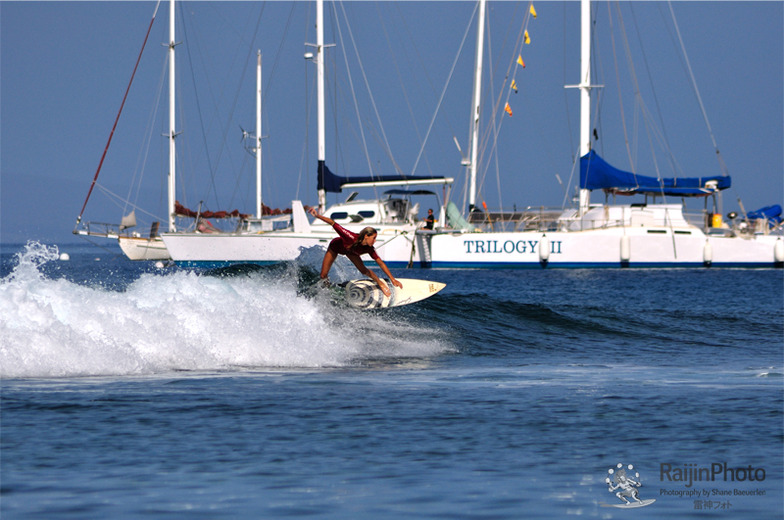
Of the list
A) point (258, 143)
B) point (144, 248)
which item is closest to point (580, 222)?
point (258, 143)

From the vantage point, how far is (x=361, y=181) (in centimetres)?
4356

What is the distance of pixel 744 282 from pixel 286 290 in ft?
83.8

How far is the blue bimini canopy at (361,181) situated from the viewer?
4291 centimetres

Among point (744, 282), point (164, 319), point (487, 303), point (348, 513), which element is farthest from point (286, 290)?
point (744, 282)

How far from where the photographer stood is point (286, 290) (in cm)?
1616

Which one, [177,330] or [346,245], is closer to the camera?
[177,330]

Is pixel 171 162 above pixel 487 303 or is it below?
above

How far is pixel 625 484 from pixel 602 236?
3828 cm

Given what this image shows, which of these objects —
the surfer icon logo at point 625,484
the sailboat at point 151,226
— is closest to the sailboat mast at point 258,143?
the sailboat at point 151,226

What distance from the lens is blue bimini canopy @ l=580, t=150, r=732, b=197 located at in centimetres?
4346

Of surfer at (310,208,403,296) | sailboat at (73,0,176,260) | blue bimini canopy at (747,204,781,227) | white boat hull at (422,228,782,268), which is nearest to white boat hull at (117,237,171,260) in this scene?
sailboat at (73,0,176,260)

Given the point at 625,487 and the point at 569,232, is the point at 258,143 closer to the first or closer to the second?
the point at 569,232

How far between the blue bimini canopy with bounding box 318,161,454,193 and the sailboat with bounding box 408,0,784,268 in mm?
2348

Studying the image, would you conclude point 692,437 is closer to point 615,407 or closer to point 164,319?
point 615,407
